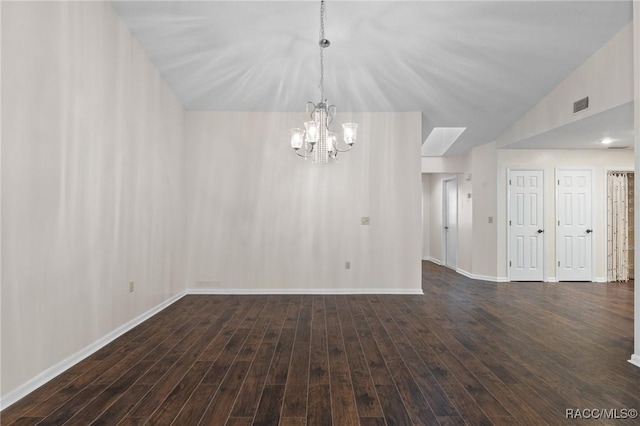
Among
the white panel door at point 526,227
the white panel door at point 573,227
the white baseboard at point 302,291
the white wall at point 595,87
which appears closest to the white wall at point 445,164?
the white panel door at point 526,227

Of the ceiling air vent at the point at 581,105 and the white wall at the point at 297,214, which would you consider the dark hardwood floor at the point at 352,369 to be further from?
the ceiling air vent at the point at 581,105

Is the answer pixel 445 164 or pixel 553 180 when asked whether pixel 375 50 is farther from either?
pixel 553 180

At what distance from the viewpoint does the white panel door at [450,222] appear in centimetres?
771

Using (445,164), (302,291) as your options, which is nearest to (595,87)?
(445,164)

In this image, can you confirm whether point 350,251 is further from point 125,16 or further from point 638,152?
point 125,16

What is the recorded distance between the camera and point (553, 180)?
6.23m

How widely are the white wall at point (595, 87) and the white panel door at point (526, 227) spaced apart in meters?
1.41

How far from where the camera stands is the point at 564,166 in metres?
6.23

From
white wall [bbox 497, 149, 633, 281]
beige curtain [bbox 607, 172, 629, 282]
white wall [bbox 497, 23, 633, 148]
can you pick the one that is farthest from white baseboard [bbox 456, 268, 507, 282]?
white wall [bbox 497, 23, 633, 148]

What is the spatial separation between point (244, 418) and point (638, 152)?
3.58 m

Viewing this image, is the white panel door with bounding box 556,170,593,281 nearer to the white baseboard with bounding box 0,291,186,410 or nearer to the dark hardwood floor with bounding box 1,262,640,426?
the dark hardwood floor with bounding box 1,262,640,426

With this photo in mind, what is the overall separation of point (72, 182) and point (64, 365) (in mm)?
1439

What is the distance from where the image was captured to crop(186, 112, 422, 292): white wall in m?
5.18

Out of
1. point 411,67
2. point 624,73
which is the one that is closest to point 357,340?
point 411,67
